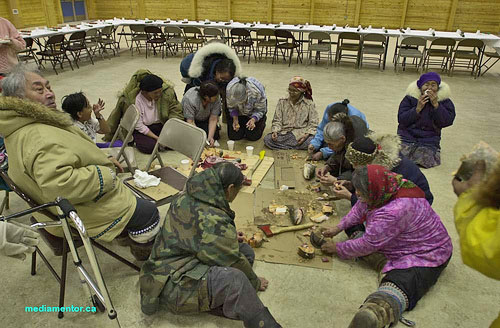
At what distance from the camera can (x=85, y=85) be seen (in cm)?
721

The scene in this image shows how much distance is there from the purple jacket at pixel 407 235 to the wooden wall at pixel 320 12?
1242cm

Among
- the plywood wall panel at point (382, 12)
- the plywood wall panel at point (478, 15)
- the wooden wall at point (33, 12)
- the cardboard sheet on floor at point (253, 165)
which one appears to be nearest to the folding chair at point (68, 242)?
the cardboard sheet on floor at point (253, 165)

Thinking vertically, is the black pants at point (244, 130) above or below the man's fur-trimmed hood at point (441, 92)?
below

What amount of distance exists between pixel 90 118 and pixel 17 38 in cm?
281

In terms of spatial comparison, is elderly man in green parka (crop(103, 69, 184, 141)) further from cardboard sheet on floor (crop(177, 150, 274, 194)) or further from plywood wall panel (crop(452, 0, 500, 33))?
plywood wall panel (crop(452, 0, 500, 33))

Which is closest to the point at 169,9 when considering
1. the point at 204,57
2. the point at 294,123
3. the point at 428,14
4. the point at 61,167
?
the point at 428,14

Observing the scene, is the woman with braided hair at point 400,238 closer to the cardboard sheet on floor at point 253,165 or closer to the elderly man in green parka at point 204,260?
the elderly man in green parka at point 204,260

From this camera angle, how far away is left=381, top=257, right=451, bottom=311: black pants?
2246mm

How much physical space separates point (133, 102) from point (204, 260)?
8.83 feet

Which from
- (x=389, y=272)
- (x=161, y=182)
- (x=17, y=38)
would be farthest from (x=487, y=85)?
(x=17, y=38)

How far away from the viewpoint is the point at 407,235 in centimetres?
232

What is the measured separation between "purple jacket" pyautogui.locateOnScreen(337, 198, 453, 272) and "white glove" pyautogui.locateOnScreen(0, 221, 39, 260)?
1.98 meters

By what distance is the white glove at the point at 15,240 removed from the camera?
158 centimetres

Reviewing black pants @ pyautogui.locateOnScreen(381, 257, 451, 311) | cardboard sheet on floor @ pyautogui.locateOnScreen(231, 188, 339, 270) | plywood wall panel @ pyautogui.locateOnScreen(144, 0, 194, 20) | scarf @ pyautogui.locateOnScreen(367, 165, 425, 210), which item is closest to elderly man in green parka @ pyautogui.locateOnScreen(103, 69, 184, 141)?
cardboard sheet on floor @ pyautogui.locateOnScreen(231, 188, 339, 270)
